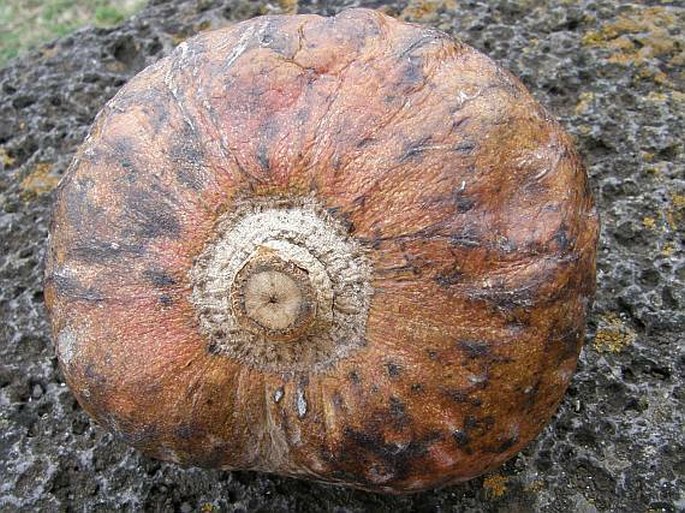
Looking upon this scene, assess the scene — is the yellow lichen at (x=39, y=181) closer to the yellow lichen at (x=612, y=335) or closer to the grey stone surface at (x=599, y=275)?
the grey stone surface at (x=599, y=275)

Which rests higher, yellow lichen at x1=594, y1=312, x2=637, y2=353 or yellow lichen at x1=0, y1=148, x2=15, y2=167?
yellow lichen at x1=0, y1=148, x2=15, y2=167

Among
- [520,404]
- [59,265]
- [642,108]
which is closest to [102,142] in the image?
[59,265]

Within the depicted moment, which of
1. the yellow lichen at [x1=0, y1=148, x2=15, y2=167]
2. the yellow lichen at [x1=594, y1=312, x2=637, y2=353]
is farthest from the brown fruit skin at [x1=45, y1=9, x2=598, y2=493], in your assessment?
the yellow lichen at [x1=0, y1=148, x2=15, y2=167]

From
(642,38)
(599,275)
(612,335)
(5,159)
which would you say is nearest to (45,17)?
(5,159)

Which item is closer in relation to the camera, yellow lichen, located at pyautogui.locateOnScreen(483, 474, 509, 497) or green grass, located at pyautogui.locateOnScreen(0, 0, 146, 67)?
yellow lichen, located at pyautogui.locateOnScreen(483, 474, 509, 497)

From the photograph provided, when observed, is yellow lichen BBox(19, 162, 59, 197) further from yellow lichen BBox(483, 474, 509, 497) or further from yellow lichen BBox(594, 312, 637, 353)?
yellow lichen BBox(594, 312, 637, 353)

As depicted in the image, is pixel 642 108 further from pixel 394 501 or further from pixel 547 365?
pixel 394 501

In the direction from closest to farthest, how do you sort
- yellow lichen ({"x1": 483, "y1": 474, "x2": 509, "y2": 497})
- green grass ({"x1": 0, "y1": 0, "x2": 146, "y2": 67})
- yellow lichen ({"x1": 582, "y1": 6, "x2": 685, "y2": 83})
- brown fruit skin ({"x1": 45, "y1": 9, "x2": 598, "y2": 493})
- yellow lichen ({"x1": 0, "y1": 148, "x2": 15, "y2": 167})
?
brown fruit skin ({"x1": 45, "y1": 9, "x2": 598, "y2": 493})
yellow lichen ({"x1": 483, "y1": 474, "x2": 509, "y2": 497})
yellow lichen ({"x1": 582, "y1": 6, "x2": 685, "y2": 83})
yellow lichen ({"x1": 0, "y1": 148, "x2": 15, "y2": 167})
green grass ({"x1": 0, "y1": 0, "x2": 146, "y2": 67})

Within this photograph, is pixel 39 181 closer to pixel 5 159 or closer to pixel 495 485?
pixel 5 159
